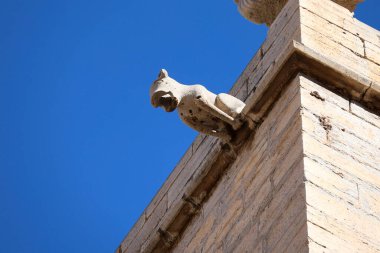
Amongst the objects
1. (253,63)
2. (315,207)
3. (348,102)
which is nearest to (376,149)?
(348,102)

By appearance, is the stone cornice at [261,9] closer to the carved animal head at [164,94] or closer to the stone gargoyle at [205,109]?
the stone gargoyle at [205,109]

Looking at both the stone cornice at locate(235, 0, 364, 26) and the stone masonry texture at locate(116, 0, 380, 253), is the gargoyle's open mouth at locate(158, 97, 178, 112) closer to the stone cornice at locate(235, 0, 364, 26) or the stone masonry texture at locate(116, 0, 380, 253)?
the stone masonry texture at locate(116, 0, 380, 253)

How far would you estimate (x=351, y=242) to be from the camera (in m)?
6.88

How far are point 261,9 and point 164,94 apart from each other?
1659mm

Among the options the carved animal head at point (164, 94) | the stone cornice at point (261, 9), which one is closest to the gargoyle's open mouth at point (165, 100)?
the carved animal head at point (164, 94)

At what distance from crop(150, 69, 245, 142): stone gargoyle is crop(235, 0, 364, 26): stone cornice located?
1262 millimetres

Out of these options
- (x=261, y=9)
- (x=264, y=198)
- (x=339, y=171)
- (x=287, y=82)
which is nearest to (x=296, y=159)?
(x=339, y=171)

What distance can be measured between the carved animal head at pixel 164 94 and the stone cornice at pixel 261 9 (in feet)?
4.70

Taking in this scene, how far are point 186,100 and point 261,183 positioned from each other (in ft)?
2.72

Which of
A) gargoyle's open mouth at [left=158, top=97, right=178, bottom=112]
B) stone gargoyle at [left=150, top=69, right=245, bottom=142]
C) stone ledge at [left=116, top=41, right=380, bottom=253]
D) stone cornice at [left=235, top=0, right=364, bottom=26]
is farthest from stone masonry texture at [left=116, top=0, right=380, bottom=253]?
stone cornice at [left=235, top=0, right=364, bottom=26]

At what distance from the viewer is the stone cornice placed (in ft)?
31.3

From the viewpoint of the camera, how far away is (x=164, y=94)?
8242 mm

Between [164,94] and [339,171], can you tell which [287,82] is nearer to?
[164,94]

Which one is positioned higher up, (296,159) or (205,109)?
(205,109)
